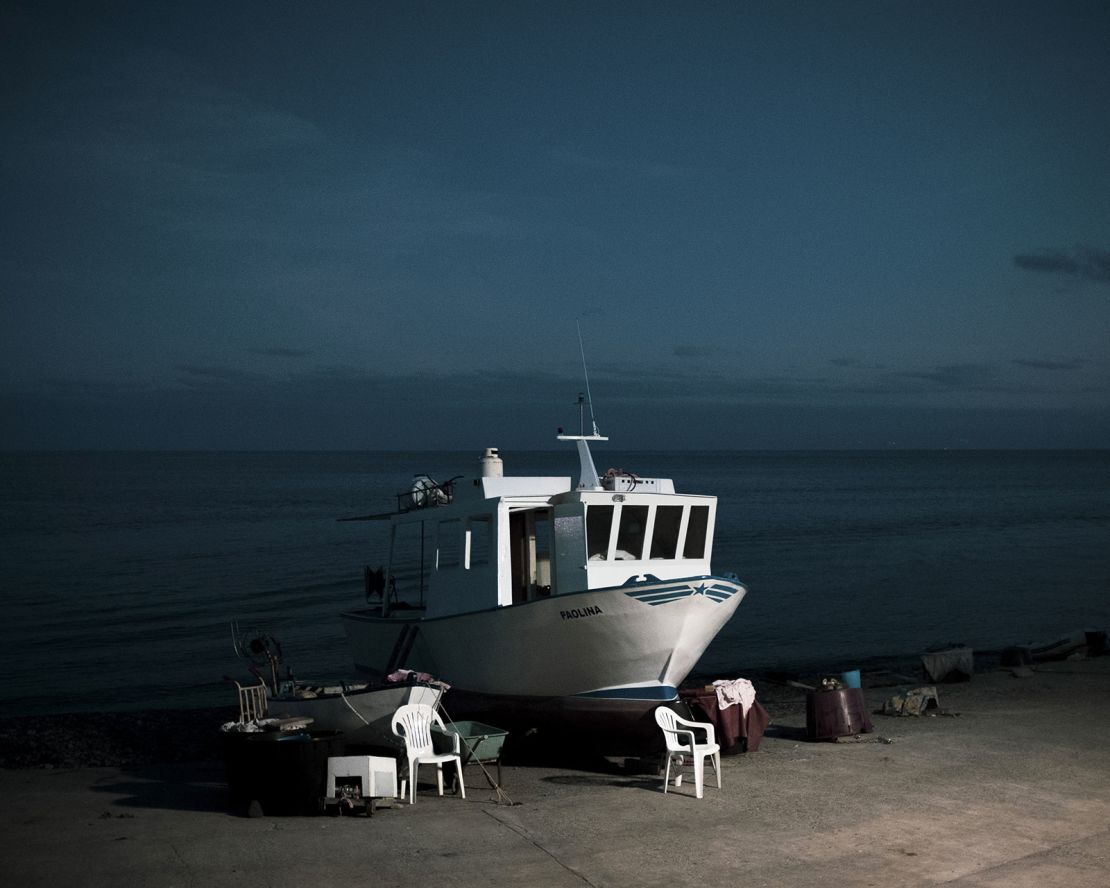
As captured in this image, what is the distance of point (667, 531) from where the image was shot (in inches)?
578

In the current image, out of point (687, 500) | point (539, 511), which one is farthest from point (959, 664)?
point (539, 511)

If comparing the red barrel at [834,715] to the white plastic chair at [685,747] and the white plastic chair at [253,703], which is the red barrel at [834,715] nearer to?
the white plastic chair at [685,747]

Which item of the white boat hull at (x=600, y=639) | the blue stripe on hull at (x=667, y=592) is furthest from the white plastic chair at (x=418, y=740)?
the blue stripe on hull at (x=667, y=592)

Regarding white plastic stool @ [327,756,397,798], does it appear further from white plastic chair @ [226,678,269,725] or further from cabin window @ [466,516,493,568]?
cabin window @ [466,516,493,568]

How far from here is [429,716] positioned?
1158 centimetres

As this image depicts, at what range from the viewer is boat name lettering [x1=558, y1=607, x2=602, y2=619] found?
1284 centimetres

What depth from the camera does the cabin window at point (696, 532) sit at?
14836 mm

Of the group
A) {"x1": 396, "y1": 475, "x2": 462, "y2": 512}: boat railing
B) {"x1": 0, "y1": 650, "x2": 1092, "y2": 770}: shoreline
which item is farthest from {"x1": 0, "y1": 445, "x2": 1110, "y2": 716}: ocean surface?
{"x1": 396, "y1": 475, "x2": 462, "y2": 512}: boat railing

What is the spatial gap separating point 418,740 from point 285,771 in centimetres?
138

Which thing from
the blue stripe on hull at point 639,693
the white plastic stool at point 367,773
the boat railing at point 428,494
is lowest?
the white plastic stool at point 367,773

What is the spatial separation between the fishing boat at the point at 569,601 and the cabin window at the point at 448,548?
0.09 feet

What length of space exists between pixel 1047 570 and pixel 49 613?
35.5m

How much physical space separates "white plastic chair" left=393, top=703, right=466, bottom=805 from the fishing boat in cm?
215

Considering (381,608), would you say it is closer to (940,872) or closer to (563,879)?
(563,879)
